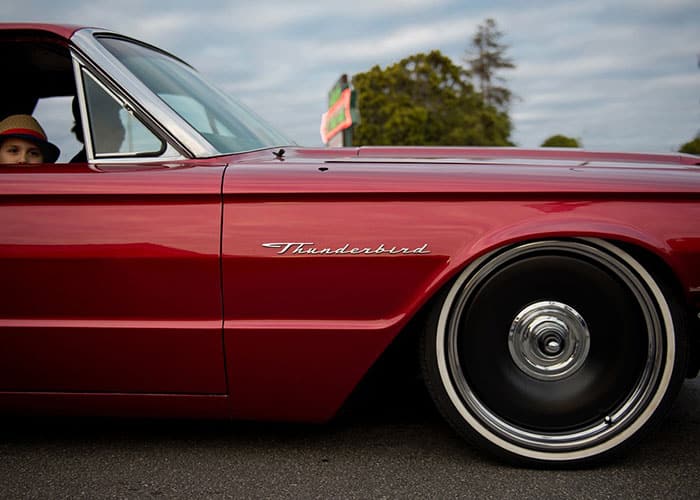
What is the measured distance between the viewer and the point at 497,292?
1.95 m

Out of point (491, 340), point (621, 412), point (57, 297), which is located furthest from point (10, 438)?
point (621, 412)

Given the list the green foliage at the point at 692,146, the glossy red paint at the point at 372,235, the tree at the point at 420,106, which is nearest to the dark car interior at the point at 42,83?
the glossy red paint at the point at 372,235

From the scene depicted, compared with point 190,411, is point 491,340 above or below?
above

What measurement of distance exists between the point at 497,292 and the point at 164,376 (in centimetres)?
106

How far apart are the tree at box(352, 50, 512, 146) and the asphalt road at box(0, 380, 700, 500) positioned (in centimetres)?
3936

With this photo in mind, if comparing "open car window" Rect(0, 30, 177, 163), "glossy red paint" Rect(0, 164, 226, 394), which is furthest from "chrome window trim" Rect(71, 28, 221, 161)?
"glossy red paint" Rect(0, 164, 226, 394)

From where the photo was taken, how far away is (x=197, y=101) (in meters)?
2.47

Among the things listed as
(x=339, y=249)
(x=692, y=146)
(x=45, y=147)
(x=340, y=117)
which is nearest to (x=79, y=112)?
(x=45, y=147)

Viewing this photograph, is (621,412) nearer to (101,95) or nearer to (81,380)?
(81,380)

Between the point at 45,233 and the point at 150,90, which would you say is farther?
the point at 150,90

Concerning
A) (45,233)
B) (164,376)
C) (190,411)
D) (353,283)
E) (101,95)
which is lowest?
(190,411)

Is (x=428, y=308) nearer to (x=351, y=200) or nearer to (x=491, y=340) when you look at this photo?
(x=491, y=340)

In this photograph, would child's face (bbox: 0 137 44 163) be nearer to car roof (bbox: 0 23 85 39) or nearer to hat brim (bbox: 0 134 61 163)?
hat brim (bbox: 0 134 61 163)

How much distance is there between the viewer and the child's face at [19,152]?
2.50 m
